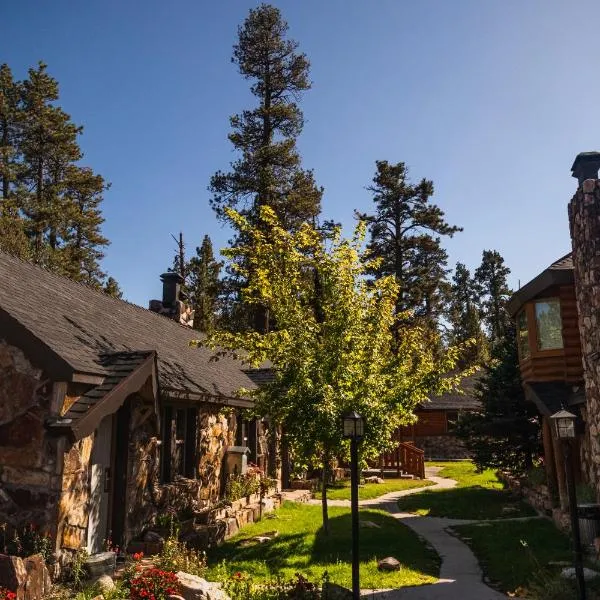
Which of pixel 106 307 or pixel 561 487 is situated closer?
pixel 561 487

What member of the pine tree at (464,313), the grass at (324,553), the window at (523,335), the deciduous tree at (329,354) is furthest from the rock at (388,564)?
the pine tree at (464,313)

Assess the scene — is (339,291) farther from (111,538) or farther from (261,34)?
(261,34)

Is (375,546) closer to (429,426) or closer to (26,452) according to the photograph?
(26,452)

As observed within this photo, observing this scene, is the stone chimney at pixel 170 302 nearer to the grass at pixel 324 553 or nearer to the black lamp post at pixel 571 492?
the grass at pixel 324 553

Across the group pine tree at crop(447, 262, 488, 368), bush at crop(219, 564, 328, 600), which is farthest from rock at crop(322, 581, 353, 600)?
pine tree at crop(447, 262, 488, 368)

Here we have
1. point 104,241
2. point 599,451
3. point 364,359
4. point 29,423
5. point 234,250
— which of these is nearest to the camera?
point 29,423

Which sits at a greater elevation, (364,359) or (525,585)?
(364,359)

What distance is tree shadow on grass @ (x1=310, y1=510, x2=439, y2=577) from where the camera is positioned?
34.7ft

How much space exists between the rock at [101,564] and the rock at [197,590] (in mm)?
1228

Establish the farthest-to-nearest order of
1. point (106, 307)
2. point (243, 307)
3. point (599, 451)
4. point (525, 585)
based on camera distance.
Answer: point (243, 307) → point (106, 307) → point (599, 451) → point (525, 585)

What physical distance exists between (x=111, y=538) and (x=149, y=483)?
1312mm

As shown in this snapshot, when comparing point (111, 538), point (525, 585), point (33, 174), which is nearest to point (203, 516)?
point (111, 538)

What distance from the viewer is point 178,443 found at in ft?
43.6

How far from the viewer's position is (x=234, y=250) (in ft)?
43.9
